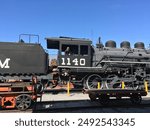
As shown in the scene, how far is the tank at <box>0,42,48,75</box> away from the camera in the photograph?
1217cm

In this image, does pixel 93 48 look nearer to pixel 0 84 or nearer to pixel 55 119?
pixel 0 84

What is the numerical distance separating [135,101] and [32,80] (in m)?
6.24

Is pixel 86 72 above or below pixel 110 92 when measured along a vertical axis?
above

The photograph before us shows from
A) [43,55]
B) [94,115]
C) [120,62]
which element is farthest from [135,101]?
[94,115]

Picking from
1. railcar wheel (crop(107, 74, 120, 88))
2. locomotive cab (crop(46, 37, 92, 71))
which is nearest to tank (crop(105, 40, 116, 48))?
locomotive cab (crop(46, 37, 92, 71))

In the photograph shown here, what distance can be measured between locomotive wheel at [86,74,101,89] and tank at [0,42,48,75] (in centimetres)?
448

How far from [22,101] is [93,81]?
20.0 feet

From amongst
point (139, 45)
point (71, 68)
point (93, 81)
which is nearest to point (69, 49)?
point (71, 68)

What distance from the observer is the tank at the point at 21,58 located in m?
12.2

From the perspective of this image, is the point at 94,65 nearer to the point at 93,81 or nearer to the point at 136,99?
the point at 93,81

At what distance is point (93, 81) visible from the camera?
16.4m

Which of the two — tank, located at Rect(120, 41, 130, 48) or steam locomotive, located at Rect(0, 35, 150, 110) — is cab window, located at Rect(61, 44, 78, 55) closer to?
steam locomotive, located at Rect(0, 35, 150, 110)

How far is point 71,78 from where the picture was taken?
16484mm

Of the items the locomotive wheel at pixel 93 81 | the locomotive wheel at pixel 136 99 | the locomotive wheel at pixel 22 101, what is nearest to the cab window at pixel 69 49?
the locomotive wheel at pixel 93 81
